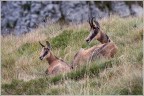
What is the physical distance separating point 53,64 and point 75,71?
155cm

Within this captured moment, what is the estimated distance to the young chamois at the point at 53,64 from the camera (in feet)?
35.5

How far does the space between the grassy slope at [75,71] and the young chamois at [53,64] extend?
213 millimetres

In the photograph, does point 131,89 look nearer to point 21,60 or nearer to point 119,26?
point 21,60

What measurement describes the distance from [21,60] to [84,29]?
2957mm

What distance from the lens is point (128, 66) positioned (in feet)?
29.4

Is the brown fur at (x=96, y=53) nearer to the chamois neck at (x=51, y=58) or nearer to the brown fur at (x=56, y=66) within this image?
the brown fur at (x=56, y=66)

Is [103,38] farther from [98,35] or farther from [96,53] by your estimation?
[96,53]

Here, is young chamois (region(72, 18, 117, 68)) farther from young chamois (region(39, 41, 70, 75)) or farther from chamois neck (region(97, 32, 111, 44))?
young chamois (region(39, 41, 70, 75))

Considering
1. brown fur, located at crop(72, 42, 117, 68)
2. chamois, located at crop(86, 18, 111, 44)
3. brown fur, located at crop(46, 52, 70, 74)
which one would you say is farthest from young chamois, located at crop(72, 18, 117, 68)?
brown fur, located at crop(46, 52, 70, 74)

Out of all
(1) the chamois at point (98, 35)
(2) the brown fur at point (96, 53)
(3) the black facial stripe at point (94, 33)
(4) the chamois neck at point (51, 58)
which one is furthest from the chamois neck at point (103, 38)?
(4) the chamois neck at point (51, 58)

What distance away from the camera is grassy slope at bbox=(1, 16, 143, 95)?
8.45 meters

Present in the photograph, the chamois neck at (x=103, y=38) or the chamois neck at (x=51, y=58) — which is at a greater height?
the chamois neck at (x=103, y=38)

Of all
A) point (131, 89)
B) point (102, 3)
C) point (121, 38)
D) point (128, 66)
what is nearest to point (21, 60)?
point (121, 38)

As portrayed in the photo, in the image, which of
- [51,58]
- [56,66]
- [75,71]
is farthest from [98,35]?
[75,71]
